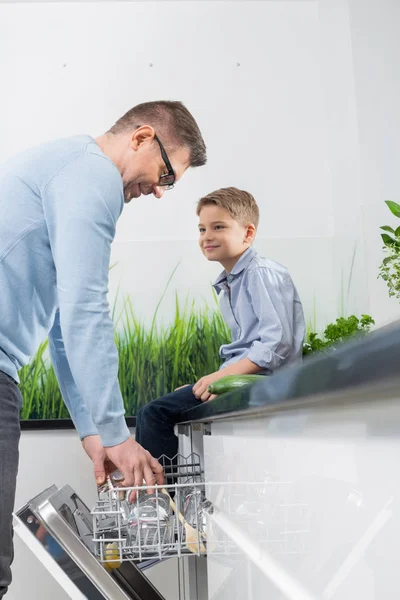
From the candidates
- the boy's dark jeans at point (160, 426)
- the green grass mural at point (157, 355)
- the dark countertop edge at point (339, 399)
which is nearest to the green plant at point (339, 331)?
the green grass mural at point (157, 355)

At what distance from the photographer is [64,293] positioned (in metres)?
1.06

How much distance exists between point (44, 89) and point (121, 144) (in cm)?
151

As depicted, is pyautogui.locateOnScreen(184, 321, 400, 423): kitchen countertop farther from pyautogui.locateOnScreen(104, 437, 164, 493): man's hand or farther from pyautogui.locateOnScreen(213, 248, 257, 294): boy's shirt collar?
pyautogui.locateOnScreen(213, 248, 257, 294): boy's shirt collar

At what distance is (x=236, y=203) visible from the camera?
8.21 ft

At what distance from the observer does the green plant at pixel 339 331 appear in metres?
2.33

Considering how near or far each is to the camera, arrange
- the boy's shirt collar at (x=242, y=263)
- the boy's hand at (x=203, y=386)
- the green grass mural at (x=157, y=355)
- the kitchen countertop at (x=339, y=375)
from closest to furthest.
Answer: the kitchen countertop at (x=339, y=375) → the boy's hand at (x=203, y=386) → the boy's shirt collar at (x=242, y=263) → the green grass mural at (x=157, y=355)

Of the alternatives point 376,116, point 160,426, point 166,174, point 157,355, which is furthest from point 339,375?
point 376,116

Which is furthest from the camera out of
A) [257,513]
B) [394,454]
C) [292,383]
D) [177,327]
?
[177,327]

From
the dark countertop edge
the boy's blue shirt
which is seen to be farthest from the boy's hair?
→ the dark countertop edge

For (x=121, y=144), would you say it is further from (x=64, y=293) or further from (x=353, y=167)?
(x=353, y=167)

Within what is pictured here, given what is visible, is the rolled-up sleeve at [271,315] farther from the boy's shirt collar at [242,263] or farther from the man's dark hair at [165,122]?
the man's dark hair at [165,122]

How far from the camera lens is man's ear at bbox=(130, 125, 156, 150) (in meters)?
1.31

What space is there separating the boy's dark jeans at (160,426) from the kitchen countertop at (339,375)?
4.24 feet

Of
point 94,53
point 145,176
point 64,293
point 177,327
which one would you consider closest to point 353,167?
point 177,327
